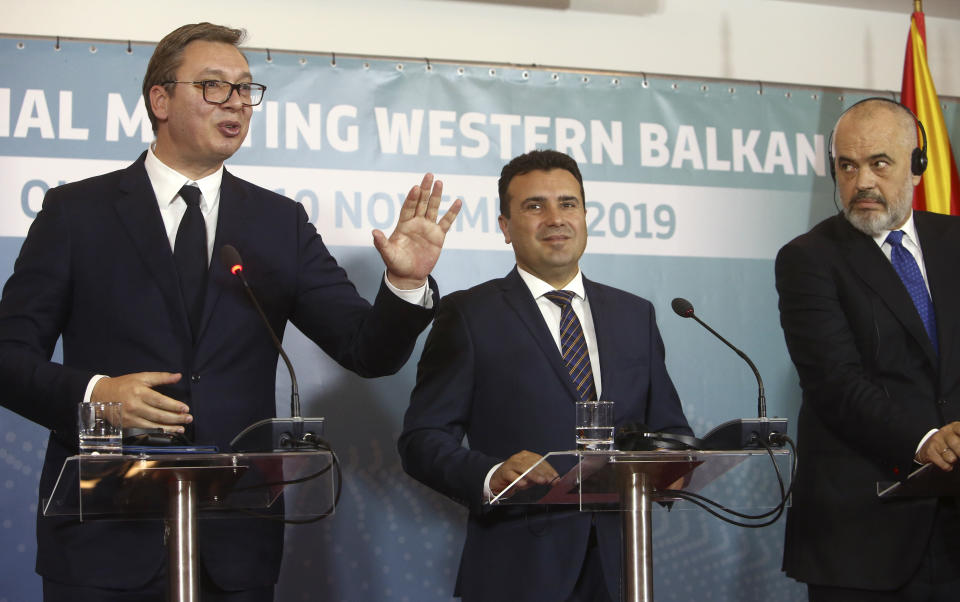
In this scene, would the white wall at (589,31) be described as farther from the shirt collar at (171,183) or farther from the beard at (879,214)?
the beard at (879,214)

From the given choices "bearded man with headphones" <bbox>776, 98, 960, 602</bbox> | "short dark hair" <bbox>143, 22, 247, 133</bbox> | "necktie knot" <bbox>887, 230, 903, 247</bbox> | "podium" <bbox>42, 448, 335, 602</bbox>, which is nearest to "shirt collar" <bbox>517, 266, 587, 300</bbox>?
"bearded man with headphones" <bbox>776, 98, 960, 602</bbox>

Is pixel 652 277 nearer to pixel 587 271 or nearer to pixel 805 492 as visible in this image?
pixel 587 271

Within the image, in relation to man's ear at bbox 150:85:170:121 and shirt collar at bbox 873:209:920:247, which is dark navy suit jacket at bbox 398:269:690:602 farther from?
man's ear at bbox 150:85:170:121

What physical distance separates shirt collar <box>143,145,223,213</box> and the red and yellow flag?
3.14m

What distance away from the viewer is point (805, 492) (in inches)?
118

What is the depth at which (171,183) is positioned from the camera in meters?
2.81

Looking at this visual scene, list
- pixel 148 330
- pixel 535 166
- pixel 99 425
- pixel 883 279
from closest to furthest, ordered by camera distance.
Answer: pixel 99 425 < pixel 148 330 < pixel 883 279 < pixel 535 166

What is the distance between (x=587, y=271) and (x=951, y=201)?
5.39 feet

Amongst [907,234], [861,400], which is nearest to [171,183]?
[861,400]

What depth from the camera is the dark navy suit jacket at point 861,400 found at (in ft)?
9.24

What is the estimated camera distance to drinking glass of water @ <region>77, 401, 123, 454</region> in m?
2.07

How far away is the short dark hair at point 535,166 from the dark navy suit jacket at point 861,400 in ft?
2.71

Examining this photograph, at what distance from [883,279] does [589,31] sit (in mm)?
2226

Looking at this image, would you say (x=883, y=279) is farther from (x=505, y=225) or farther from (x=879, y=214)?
(x=505, y=225)
